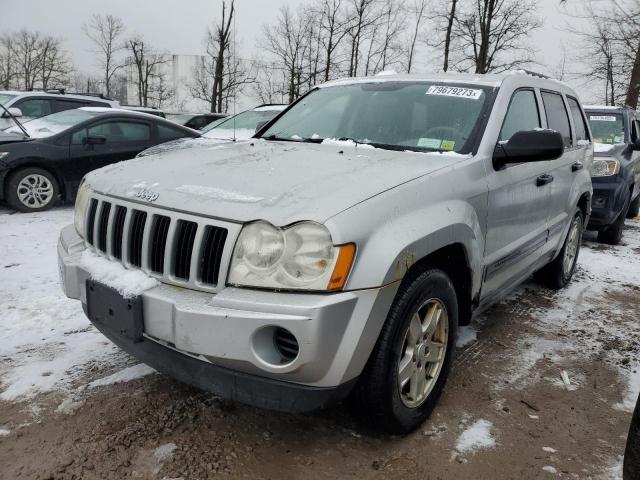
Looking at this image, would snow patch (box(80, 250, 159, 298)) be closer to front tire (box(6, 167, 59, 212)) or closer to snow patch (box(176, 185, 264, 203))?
snow patch (box(176, 185, 264, 203))

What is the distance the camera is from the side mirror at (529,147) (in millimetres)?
2697

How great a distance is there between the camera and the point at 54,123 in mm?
7648

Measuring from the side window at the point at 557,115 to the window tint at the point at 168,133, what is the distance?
19.7 feet

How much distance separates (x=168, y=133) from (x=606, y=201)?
643cm

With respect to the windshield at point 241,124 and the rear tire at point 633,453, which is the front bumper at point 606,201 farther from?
the rear tire at point 633,453

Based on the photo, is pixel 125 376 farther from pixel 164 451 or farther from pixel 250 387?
pixel 250 387

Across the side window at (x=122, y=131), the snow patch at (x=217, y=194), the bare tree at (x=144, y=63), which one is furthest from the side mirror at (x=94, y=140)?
the bare tree at (x=144, y=63)

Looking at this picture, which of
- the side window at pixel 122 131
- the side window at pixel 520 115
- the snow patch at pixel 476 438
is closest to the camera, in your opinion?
the snow patch at pixel 476 438

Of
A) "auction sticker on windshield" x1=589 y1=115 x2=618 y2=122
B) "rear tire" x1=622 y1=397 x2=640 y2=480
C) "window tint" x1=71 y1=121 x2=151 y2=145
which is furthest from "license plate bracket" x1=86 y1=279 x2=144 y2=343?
"auction sticker on windshield" x1=589 y1=115 x2=618 y2=122

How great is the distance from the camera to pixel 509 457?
2.35 m

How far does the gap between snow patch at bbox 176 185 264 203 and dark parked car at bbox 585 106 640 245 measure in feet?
18.4

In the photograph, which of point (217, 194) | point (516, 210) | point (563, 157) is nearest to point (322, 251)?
point (217, 194)

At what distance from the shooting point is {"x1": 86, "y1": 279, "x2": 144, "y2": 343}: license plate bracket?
2.08 m

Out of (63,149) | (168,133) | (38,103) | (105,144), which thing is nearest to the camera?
(63,149)
